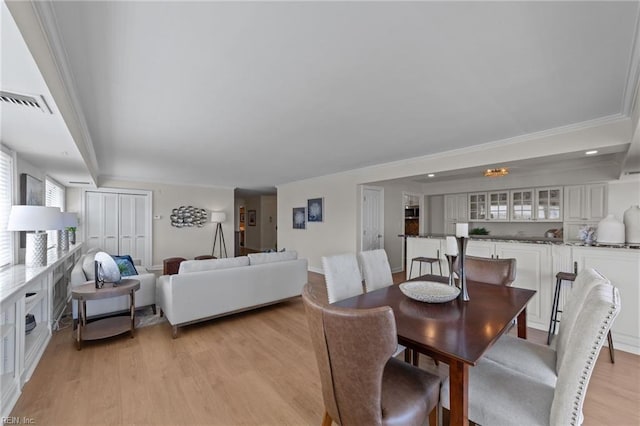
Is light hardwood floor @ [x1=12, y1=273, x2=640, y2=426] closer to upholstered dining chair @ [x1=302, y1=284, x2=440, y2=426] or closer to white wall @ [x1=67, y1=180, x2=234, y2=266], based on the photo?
upholstered dining chair @ [x1=302, y1=284, x2=440, y2=426]

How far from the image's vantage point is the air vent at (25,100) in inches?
62.5

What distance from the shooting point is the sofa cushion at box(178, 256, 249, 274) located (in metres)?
3.12

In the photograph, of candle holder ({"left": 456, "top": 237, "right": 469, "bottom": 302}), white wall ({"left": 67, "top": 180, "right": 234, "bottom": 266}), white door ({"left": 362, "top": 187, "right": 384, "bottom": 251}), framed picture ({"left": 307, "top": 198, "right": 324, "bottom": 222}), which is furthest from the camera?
white wall ({"left": 67, "top": 180, "right": 234, "bottom": 266})

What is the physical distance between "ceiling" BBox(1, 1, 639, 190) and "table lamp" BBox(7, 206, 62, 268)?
0.65 meters

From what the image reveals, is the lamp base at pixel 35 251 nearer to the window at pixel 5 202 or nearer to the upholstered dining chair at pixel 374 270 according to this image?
the window at pixel 5 202

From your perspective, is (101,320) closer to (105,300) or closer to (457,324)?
(105,300)

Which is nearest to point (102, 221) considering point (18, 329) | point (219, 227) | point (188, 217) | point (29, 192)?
point (188, 217)

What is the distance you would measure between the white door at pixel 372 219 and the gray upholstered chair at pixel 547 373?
4.03m

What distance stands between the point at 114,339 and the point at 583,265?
5.17 meters

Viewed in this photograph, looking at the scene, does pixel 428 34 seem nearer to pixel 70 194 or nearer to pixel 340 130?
pixel 340 130

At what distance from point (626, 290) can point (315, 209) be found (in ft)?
16.7

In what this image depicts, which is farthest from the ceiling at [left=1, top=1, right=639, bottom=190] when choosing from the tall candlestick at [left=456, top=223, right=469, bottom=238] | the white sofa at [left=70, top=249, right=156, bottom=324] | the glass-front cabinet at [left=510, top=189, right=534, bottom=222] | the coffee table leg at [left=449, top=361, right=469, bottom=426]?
the glass-front cabinet at [left=510, top=189, right=534, bottom=222]

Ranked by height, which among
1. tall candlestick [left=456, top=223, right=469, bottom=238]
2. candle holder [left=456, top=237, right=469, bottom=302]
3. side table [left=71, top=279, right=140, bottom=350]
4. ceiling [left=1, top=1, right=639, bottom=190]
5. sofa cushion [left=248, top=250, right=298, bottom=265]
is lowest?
side table [left=71, top=279, right=140, bottom=350]

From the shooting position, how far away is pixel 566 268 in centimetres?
303
